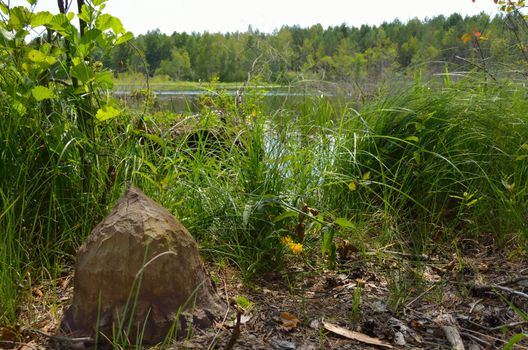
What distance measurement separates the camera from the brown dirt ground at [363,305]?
1748mm

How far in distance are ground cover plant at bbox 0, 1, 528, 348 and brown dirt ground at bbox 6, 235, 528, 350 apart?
0.01m

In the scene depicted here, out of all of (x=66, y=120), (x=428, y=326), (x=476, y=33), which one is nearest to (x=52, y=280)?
(x=66, y=120)

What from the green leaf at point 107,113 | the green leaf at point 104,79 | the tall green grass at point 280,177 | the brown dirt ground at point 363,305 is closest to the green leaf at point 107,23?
the green leaf at point 104,79

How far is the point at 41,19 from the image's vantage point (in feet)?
6.72

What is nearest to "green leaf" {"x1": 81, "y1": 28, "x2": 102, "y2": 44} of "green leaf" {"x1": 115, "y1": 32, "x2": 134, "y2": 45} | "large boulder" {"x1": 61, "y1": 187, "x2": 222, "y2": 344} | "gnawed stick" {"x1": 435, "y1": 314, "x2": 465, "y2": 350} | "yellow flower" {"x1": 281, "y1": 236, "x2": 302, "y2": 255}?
"green leaf" {"x1": 115, "y1": 32, "x2": 134, "y2": 45}

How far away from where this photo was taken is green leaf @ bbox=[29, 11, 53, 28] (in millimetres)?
2043

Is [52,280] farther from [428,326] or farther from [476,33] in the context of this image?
[476,33]

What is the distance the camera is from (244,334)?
1.76 metres

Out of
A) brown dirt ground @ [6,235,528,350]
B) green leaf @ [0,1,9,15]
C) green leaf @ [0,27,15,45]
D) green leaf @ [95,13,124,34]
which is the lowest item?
brown dirt ground @ [6,235,528,350]

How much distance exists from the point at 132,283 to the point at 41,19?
109 centimetres

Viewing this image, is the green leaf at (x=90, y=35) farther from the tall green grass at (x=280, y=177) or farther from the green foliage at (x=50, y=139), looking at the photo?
the tall green grass at (x=280, y=177)

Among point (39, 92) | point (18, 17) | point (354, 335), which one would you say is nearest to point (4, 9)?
point (18, 17)

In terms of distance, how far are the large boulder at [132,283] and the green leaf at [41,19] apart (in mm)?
843

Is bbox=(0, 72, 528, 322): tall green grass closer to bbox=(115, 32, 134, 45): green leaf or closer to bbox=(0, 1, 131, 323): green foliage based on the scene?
bbox=(0, 1, 131, 323): green foliage
